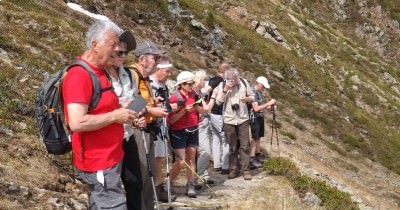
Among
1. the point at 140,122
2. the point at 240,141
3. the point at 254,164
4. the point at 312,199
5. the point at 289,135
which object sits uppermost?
the point at 140,122

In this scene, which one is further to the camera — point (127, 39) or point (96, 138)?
point (127, 39)

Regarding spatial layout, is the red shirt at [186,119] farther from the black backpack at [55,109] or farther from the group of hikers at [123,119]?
the black backpack at [55,109]

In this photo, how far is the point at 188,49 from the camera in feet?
81.7

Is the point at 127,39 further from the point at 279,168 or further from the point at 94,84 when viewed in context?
the point at 279,168

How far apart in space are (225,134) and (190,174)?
7.11ft

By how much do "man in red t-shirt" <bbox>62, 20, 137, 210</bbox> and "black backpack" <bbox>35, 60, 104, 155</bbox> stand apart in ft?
0.18

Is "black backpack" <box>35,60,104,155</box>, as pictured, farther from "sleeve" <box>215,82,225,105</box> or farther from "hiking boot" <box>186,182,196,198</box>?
"sleeve" <box>215,82,225,105</box>

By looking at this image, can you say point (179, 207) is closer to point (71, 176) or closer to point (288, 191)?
point (71, 176)

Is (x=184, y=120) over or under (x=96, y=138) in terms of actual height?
under

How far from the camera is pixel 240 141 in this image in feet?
35.8

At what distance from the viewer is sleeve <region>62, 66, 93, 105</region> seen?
13.1ft

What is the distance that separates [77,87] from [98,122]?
32cm

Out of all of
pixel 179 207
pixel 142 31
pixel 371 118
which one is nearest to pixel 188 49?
pixel 142 31

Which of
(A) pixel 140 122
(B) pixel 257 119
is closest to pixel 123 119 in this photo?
(A) pixel 140 122
